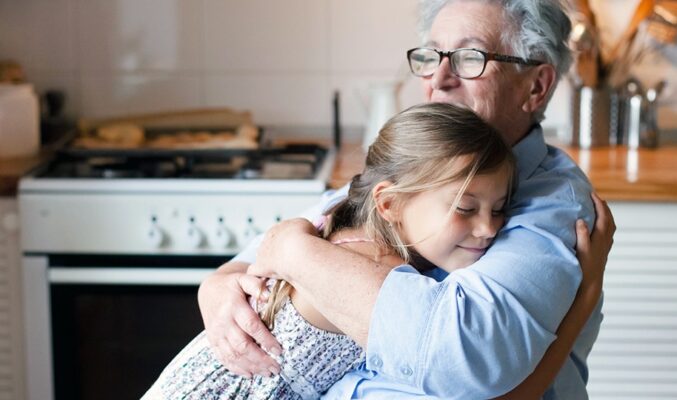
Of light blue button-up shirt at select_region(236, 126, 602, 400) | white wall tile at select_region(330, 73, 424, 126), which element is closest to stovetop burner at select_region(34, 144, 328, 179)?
white wall tile at select_region(330, 73, 424, 126)

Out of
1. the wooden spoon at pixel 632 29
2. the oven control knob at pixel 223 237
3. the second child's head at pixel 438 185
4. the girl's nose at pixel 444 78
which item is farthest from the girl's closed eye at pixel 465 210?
the wooden spoon at pixel 632 29

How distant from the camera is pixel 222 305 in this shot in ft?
5.40

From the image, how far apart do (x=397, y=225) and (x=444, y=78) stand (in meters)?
0.29

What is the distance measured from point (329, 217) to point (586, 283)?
0.40m

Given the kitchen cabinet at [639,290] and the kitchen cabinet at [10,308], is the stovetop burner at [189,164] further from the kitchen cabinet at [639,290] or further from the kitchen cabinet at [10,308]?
the kitchen cabinet at [639,290]

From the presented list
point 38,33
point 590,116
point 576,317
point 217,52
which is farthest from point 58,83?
point 576,317

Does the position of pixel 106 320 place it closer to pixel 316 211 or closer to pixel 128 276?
pixel 128 276

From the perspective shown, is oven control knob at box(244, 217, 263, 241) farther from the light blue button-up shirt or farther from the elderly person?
the light blue button-up shirt

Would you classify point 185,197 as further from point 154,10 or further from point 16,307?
point 154,10

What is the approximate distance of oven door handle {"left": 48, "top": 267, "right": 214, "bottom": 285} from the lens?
2662mm

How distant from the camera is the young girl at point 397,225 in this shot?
1.44 metres

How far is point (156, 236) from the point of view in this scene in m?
2.64

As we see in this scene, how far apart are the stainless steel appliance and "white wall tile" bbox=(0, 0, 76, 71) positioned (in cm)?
62

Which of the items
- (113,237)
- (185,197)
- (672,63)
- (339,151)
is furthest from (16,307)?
(672,63)
